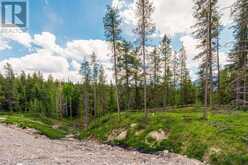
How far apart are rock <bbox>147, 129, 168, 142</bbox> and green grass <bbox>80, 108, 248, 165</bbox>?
395 millimetres

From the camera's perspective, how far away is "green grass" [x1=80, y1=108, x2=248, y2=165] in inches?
647

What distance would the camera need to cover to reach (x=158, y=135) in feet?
76.6

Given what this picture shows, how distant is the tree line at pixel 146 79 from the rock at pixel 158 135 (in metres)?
4.62

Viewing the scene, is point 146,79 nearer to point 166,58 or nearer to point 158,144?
point 166,58

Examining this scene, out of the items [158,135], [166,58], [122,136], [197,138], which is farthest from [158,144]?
[166,58]

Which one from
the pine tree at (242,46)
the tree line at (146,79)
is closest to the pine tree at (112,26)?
the tree line at (146,79)

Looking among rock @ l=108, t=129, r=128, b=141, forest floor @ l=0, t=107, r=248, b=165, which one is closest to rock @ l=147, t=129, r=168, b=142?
forest floor @ l=0, t=107, r=248, b=165

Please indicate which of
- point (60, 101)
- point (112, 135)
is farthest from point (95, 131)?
point (60, 101)

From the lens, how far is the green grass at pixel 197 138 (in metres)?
16.4

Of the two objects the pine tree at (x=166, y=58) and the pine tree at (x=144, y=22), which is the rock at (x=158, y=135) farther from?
the pine tree at (x=166, y=58)

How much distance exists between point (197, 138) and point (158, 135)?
4429 mm

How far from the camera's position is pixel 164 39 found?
52312 millimetres

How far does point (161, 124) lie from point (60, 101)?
209 feet

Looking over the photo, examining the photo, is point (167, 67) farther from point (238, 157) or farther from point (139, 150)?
point (238, 157)
